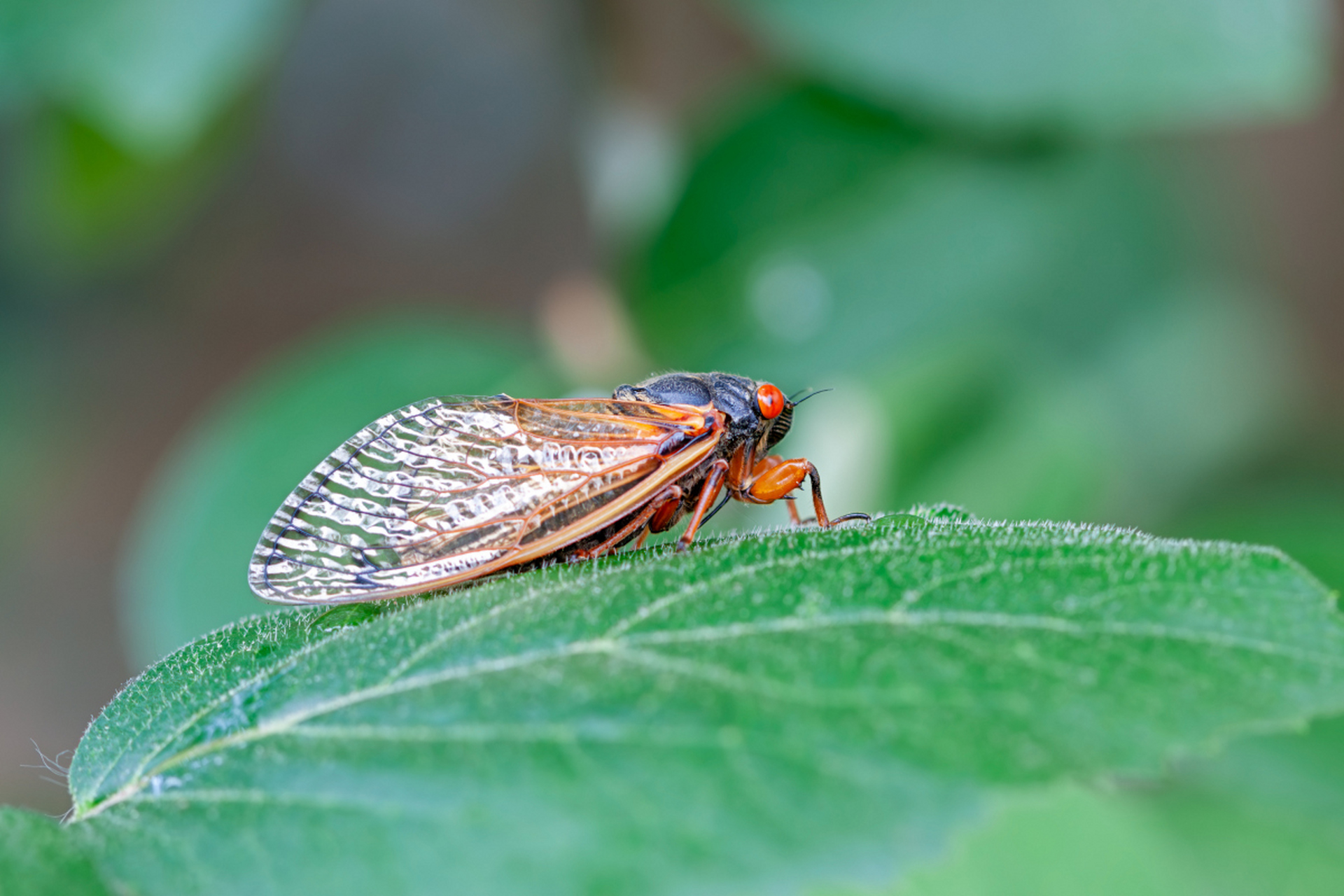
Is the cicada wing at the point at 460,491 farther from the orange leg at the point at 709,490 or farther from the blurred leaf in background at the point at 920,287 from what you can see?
the blurred leaf in background at the point at 920,287

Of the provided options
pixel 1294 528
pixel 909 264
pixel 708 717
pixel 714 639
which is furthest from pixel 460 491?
pixel 1294 528

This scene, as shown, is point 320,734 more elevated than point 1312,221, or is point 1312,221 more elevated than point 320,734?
point 1312,221

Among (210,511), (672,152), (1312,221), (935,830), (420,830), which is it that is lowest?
(420,830)

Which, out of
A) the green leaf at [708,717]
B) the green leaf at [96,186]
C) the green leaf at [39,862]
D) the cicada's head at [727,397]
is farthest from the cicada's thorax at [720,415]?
the green leaf at [96,186]

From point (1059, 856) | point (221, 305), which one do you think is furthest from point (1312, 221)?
point (221, 305)

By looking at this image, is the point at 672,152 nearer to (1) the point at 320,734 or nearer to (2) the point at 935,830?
(1) the point at 320,734

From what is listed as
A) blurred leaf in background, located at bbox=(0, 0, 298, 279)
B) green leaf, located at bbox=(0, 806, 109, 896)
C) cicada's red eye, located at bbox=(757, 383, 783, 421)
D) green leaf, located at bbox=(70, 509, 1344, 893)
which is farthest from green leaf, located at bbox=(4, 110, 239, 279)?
green leaf, located at bbox=(0, 806, 109, 896)
